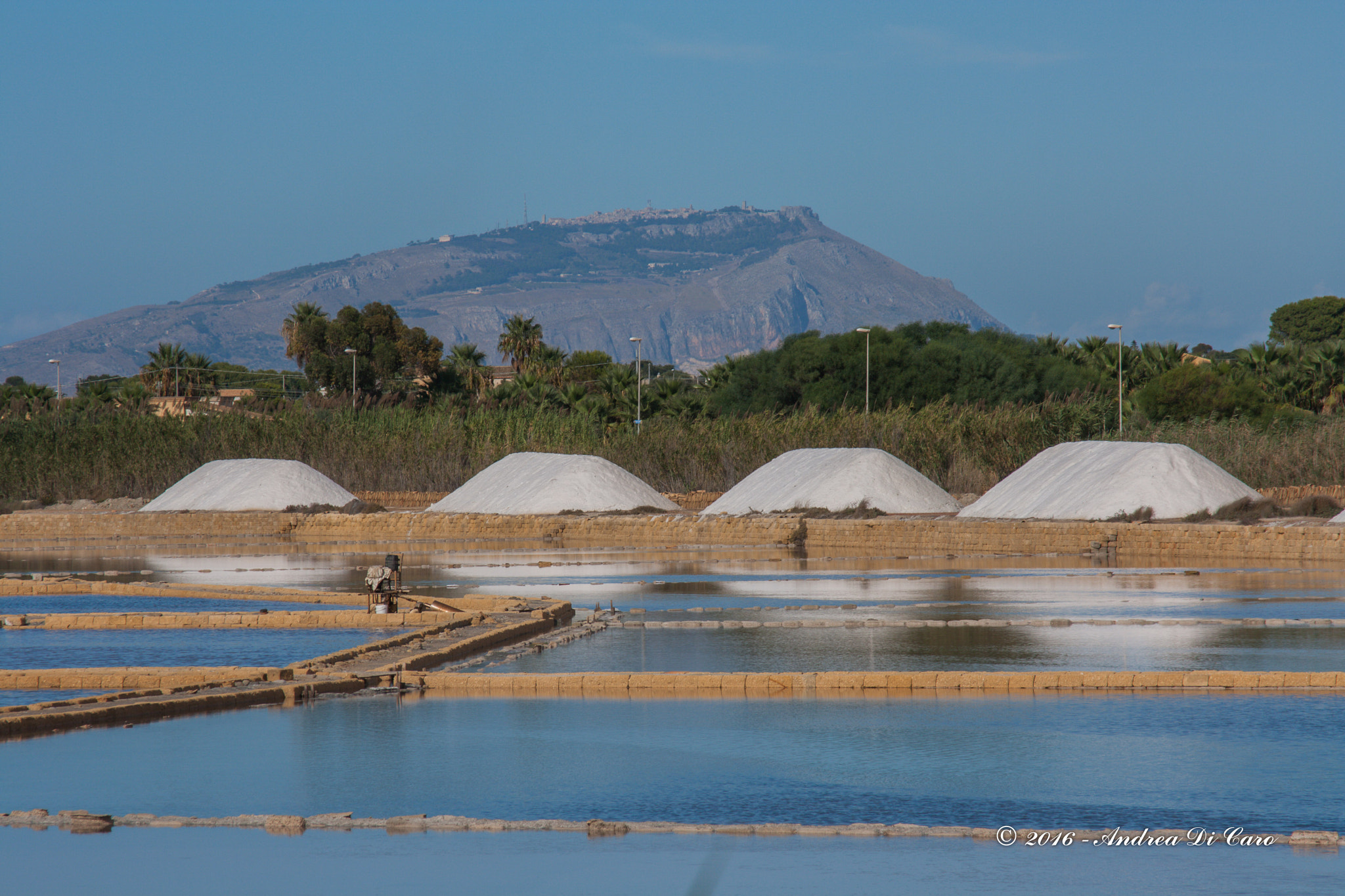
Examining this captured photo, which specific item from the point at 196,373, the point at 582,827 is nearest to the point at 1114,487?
the point at 582,827

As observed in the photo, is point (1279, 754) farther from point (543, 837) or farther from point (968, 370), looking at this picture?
point (968, 370)

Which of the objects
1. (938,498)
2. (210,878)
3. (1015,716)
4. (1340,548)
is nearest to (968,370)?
(938,498)

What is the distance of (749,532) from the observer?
74.9ft

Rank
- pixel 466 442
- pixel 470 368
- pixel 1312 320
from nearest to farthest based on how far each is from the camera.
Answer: pixel 466 442, pixel 470 368, pixel 1312 320

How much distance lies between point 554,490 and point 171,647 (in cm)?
1719

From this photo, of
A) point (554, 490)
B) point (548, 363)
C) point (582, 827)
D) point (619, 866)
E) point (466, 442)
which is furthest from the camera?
point (548, 363)

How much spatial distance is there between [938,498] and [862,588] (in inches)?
445

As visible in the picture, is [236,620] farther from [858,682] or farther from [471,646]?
[858,682]

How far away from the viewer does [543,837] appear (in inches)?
184

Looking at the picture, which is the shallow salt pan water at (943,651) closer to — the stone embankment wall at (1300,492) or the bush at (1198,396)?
the stone embankment wall at (1300,492)

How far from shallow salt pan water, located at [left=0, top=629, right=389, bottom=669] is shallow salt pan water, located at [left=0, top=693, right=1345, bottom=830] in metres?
2.05

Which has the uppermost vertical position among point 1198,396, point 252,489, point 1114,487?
point 1198,396

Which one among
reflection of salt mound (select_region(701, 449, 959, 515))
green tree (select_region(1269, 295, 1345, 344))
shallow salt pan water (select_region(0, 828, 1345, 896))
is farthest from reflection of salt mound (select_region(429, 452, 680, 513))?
green tree (select_region(1269, 295, 1345, 344))

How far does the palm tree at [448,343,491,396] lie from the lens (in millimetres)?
58094
